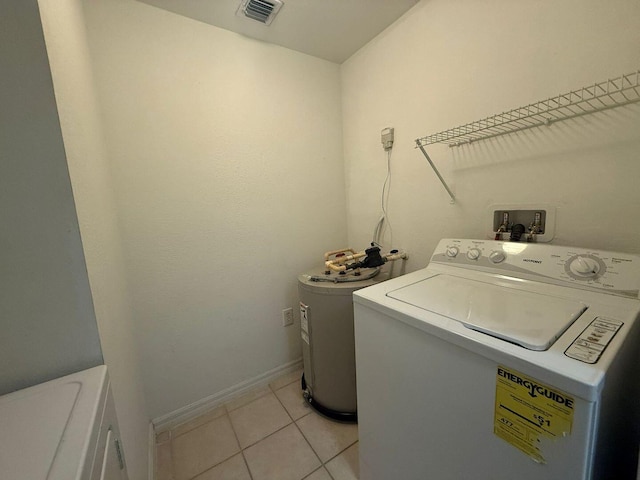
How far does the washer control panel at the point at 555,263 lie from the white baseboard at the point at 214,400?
57.1 inches

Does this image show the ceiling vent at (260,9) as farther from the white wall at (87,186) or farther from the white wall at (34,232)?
the white wall at (34,232)

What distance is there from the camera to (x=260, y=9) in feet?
4.47

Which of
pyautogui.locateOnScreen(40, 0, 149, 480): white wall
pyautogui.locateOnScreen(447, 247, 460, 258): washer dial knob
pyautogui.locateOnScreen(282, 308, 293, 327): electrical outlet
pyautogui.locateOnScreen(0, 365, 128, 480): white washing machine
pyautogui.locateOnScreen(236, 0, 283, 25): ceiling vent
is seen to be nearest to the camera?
pyautogui.locateOnScreen(0, 365, 128, 480): white washing machine

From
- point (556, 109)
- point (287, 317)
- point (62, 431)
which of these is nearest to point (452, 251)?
point (556, 109)

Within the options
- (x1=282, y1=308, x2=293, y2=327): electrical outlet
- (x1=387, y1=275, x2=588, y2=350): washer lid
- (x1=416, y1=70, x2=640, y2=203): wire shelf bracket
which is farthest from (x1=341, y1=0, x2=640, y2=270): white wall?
(x1=282, y1=308, x2=293, y2=327): electrical outlet

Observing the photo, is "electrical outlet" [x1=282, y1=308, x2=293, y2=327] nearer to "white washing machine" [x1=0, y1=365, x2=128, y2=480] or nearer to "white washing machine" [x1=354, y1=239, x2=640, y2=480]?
"white washing machine" [x1=354, y1=239, x2=640, y2=480]

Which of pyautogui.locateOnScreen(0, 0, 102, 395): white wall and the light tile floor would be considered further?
the light tile floor

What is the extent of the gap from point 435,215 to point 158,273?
65.0 inches

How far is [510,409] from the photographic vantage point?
58 centimetres

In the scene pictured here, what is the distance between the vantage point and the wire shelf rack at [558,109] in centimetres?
84

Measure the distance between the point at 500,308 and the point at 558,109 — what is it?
848mm

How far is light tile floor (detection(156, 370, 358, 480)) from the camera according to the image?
1.22 metres

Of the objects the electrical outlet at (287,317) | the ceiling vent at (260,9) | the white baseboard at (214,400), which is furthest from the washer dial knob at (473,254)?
the ceiling vent at (260,9)

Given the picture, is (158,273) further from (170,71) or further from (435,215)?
(435,215)
